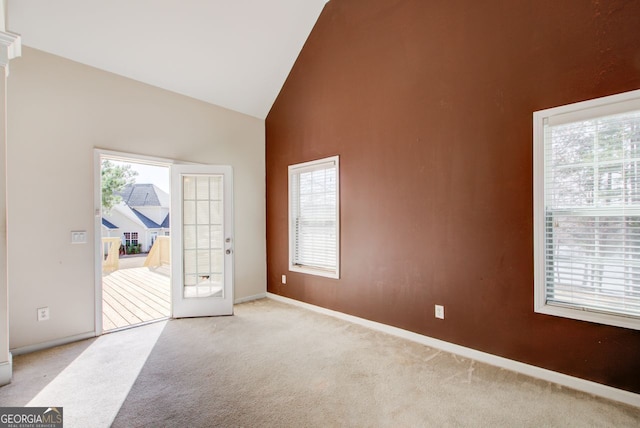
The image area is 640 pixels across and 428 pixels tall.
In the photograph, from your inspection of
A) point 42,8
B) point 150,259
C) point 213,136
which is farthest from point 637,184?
point 150,259

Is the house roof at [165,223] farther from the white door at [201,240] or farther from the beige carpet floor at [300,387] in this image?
the beige carpet floor at [300,387]

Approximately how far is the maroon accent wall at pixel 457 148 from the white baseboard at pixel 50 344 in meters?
2.70

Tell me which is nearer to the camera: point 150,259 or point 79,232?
point 79,232

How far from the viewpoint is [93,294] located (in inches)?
127

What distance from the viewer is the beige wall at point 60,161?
2.81 m

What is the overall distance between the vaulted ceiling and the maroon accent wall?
631 millimetres

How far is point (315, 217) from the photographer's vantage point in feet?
13.7

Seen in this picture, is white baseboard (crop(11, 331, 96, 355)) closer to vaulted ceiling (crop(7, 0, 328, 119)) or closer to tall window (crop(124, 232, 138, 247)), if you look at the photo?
vaulted ceiling (crop(7, 0, 328, 119))

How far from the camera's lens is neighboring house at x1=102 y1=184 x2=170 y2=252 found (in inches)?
425

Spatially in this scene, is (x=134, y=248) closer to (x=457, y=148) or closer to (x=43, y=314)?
(x=43, y=314)

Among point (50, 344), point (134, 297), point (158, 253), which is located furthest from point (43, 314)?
point (158, 253)

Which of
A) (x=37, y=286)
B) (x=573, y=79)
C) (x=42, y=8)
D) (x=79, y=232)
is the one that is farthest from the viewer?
(x=79, y=232)

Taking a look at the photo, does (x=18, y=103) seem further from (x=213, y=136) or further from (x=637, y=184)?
(x=637, y=184)

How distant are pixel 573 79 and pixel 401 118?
4.67 ft
